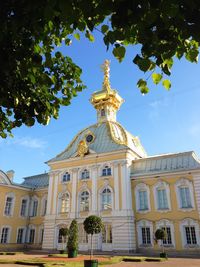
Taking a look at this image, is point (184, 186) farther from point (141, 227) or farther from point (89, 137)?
point (89, 137)

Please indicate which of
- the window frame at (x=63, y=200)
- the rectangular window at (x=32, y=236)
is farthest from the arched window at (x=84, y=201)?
the rectangular window at (x=32, y=236)

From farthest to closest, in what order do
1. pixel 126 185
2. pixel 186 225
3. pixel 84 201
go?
pixel 84 201 < pixel 126 185 < pixel 186 225

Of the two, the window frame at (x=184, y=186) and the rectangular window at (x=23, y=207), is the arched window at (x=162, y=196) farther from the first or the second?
the rectangular window at (x=23, y=207)

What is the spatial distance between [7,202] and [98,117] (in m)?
15.3

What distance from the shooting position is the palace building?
23.1 metres

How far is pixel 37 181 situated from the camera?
119 feet

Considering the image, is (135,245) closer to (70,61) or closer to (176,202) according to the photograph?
(176,202)

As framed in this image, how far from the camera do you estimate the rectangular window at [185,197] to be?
22875 millimetres

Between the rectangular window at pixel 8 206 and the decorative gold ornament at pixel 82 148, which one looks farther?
the rectangular window at pixel 8 206

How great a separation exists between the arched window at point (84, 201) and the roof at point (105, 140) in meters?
4.56

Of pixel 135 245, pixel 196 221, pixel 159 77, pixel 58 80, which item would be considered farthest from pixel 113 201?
pixel 159 77

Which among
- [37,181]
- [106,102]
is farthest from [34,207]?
[106,102]

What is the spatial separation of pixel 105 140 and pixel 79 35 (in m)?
25.2

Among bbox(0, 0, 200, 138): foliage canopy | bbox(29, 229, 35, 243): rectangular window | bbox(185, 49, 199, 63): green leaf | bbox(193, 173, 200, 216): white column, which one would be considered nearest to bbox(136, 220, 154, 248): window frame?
bbox(193, 173, 200, 216): white column
